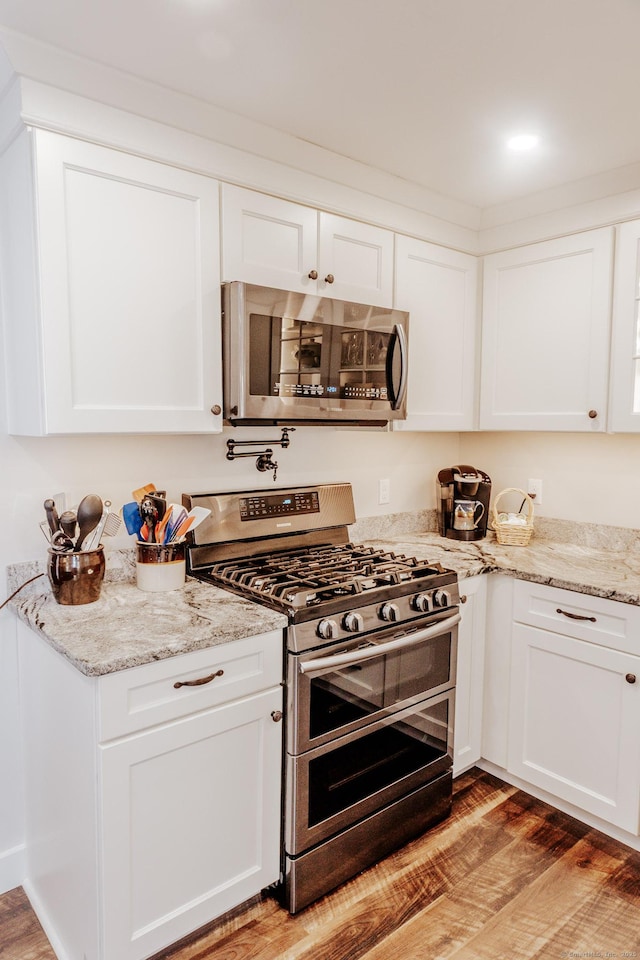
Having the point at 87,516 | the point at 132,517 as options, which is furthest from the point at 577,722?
the point at 87,516

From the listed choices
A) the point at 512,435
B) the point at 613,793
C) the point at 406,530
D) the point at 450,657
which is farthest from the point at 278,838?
the point at 512,435

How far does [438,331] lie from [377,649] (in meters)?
1.41

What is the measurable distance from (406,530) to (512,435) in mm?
696

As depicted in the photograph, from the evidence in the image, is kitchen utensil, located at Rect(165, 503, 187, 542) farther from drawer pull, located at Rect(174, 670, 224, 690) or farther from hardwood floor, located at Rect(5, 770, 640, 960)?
hardwood floor, located at Rect(5, 770, 640, 960)

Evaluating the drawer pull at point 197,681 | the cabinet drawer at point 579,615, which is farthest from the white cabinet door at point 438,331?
the drawer pull at point 197,681

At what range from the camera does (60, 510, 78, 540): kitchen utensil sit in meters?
1.78

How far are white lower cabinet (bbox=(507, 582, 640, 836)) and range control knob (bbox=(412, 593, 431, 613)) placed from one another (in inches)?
19.1

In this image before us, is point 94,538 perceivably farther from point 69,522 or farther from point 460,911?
point 460,911

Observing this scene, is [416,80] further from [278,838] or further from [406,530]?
[278,838]

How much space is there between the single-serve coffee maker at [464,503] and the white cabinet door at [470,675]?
44cm

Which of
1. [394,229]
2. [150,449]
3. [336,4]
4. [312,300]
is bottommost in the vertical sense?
[150,449]

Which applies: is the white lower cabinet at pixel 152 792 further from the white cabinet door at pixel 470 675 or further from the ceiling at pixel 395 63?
the ceiling at pixel 395 63

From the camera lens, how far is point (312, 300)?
209 centimetres

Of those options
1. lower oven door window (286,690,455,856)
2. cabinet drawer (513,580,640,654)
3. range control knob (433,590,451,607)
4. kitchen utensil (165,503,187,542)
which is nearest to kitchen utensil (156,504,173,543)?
kitchen utensil (165,503,187,542)
